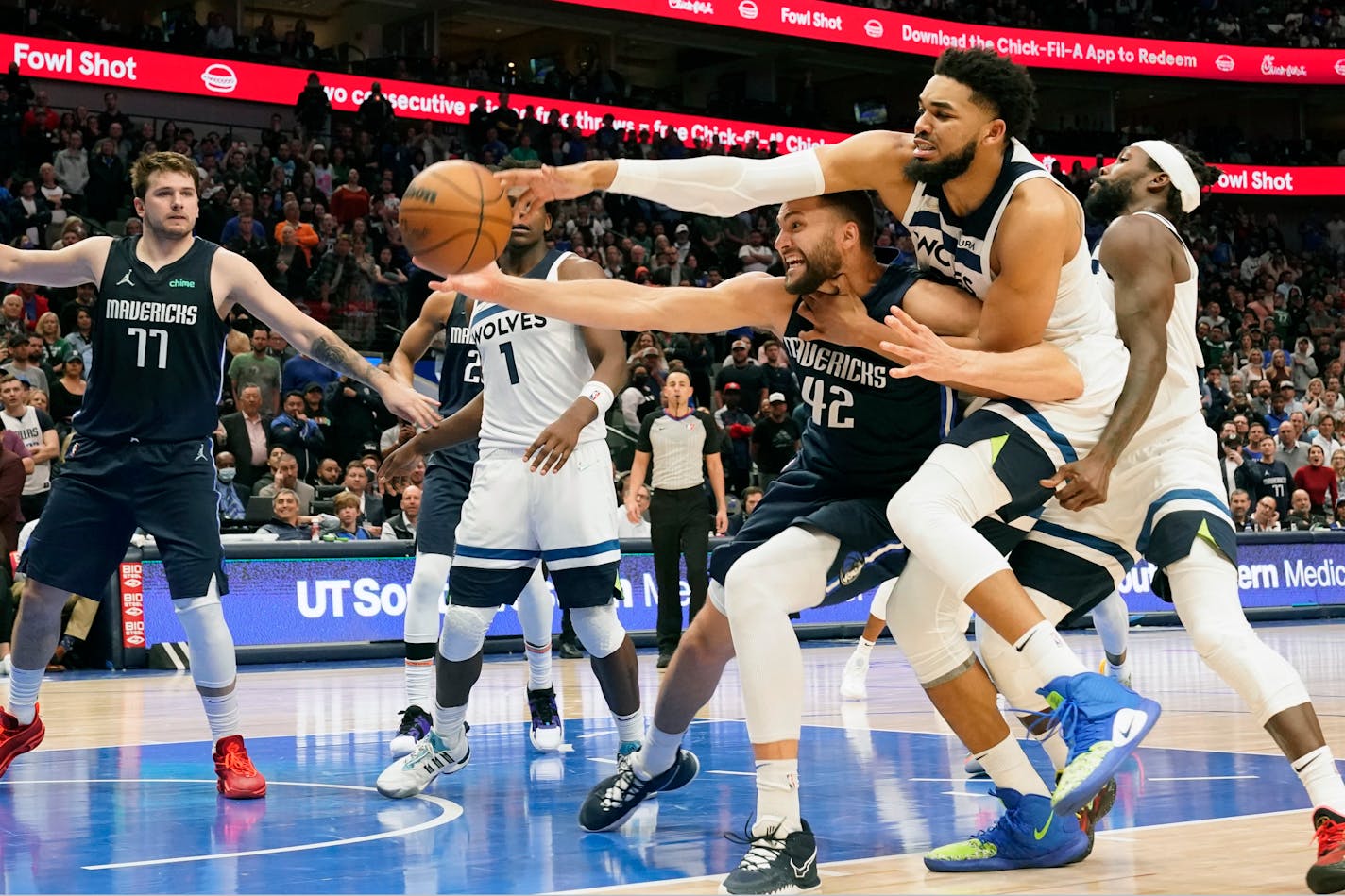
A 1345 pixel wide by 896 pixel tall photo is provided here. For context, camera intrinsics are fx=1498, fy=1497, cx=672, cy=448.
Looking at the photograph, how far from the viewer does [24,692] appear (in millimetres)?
5961

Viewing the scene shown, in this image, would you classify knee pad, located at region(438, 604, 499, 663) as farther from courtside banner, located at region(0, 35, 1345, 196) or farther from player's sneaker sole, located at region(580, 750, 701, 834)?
courtside banner, located at region(0, 35, 1345, 196)

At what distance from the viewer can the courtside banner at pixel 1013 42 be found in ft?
98.1

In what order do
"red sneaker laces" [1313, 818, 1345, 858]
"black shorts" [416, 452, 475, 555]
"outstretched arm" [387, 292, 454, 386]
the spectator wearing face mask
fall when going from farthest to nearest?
the spectator wearing face mask → "black shorts" [416, 452, 475, 555] → "outstretched arm" [387, 292, 454, 386] → "red sneaker laces" [1313, 818, 1345, 858]

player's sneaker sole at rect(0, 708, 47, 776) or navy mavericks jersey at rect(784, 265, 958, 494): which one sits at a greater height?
navy mavericks jersey at rect(784, 265, 958, 494)

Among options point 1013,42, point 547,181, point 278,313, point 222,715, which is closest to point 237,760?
point 222,715

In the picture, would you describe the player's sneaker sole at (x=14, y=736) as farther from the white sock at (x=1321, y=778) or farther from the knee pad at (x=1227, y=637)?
the white sock at (x=1321, y=778)

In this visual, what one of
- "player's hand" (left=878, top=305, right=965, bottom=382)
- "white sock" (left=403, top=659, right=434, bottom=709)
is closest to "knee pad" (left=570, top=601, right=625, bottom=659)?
"white sock" (left=403, top=659, right=434, bottom=709)

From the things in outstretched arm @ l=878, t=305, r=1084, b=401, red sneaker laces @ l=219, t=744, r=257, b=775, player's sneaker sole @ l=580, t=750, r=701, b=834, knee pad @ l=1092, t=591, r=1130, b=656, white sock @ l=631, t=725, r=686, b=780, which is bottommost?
player's sneaker sole @ l=580, t=750, r=701, b=834

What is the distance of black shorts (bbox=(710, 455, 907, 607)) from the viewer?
4.52m

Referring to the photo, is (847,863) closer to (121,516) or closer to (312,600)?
(121,516)

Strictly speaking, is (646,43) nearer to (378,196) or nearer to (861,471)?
(378,196)

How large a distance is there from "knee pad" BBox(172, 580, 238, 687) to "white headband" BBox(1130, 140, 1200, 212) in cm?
380

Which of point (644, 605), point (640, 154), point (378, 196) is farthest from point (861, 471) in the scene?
point (640, 154)

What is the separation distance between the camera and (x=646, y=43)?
33.8 metres
